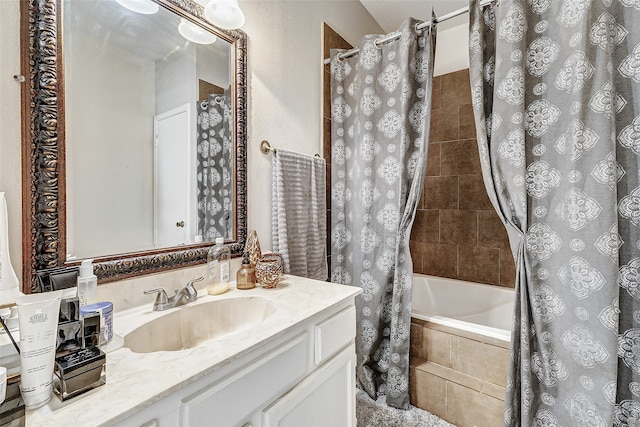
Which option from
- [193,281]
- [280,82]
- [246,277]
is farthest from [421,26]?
[193,281]

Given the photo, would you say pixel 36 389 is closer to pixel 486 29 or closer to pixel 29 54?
pixel 29 54

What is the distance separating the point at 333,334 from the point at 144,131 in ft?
3.23

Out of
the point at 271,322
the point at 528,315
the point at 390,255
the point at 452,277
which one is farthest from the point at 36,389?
the point at 452,277

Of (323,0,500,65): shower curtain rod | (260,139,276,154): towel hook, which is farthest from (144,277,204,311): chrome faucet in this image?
(323,0,500,65): shower curtain rod

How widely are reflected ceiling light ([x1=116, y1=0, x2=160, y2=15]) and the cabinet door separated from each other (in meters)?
1.36

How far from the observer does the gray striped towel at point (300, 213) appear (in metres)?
1.52

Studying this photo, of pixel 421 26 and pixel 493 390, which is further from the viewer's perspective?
pixel 421 26

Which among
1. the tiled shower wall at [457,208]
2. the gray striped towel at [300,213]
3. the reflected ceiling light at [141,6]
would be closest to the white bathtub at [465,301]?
the tiled shower wall at [457,208]

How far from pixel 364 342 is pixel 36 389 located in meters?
1.56

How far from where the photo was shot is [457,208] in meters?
2.53

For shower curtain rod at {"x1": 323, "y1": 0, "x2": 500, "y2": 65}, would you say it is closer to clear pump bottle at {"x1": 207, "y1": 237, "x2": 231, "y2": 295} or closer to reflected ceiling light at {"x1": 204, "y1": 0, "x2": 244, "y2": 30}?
reflected ceiling light at {"x1": 204, "y1": 0, "x2": 244, "y2": 30}

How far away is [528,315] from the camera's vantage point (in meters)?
1.29

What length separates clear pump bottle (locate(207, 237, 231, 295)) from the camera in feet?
3.87

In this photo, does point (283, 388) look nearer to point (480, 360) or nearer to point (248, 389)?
point (248, 389)
